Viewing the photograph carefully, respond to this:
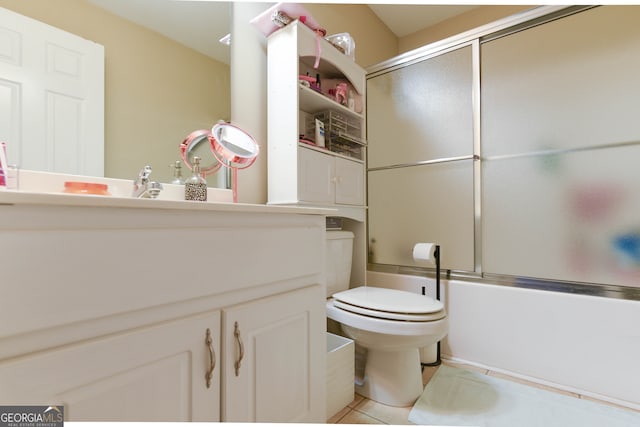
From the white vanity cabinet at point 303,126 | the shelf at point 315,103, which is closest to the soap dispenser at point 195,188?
the white vanity cabinet at point 303,126

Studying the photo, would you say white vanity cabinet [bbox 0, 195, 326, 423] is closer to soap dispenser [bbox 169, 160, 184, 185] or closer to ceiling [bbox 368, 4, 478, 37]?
soap dispenser [bbox 169, 160, 184, 185]

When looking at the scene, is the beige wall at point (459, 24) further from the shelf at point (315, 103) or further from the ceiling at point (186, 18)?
the ceiling at point (186, 18)

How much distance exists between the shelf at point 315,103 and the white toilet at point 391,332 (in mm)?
962

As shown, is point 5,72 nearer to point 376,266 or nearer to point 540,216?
point 376,266

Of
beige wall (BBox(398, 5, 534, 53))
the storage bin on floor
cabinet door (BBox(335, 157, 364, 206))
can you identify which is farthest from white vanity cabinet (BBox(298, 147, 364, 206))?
beige wall (BBox(398, 5, 534, 53))

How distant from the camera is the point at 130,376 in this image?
55 cm

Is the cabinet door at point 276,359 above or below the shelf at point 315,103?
below

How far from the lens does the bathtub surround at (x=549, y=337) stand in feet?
4.09

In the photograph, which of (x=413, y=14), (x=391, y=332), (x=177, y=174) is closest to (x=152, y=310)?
(x=177, y=174)

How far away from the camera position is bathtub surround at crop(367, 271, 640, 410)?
4.09 ft

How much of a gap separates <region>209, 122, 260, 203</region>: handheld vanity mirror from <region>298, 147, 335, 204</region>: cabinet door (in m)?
0.24

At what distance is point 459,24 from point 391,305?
2281mm

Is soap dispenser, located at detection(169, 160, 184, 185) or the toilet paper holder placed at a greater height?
soap dispenser, located at detection(169, 160, 184, 185)

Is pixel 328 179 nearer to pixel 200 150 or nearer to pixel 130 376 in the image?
pixel 200 150
